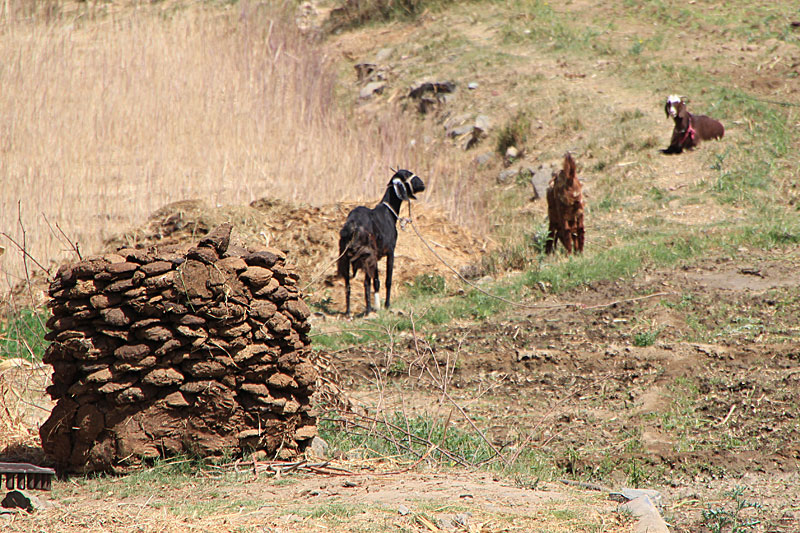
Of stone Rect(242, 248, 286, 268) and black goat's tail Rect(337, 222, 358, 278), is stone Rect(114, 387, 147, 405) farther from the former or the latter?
black goat's tail Rect(337, 222, 358, 278)

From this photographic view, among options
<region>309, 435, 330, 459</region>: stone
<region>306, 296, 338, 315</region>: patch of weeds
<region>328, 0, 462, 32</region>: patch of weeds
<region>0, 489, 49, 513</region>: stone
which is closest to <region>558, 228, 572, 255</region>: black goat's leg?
<region>306, 296, 338, 315</region>: patch of weeds

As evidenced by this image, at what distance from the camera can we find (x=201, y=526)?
3.55 meters

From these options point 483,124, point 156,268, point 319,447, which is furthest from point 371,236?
point 483,124

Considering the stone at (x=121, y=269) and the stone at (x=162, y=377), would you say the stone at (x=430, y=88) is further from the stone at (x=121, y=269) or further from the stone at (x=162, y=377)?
the stone at (x=162, y=377)

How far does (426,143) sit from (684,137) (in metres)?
5.21

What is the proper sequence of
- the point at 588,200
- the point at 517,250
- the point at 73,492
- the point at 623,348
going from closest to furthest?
the point at 73,492
the point at 623,348
the point at 517,250
the point at 588,200

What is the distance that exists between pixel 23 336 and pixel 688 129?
32.5ft

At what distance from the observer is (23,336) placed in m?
7.26

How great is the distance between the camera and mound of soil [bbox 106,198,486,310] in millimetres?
10023

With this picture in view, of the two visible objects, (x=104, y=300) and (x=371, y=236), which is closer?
(x=104, y=300)

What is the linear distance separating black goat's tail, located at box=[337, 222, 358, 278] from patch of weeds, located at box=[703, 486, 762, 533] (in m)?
4.85

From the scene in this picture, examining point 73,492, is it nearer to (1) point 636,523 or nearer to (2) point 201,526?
(2) point 201,526

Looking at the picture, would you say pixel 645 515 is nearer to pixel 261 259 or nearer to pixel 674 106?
pixel 261 259

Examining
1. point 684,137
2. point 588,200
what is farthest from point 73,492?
point 684,137
